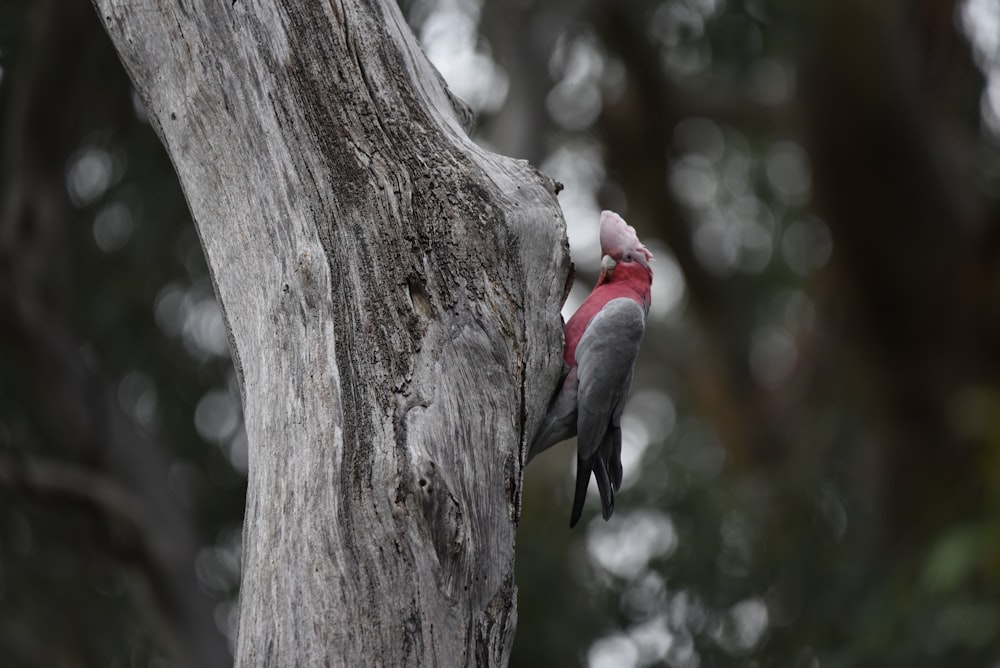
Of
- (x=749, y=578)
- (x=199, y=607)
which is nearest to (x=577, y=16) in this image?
(x=749, y=578)

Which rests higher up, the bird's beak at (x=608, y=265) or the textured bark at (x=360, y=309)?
the textured bark at (x=360, y=309)

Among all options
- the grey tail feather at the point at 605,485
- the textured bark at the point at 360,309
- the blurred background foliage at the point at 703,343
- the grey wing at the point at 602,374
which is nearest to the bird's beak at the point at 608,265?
the grey wing at the point at 602,374

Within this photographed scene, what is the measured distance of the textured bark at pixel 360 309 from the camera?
1.49m

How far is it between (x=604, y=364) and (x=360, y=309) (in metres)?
0.50

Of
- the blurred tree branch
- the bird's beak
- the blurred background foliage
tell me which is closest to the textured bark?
the bird's beak

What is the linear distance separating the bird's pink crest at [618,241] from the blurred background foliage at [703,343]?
7.84ft

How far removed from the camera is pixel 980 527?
176 inches

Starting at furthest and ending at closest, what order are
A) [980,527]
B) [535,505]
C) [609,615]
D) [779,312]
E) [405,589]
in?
[779,312]
[535,505]
[609,615]
[980,527]
[405,589]

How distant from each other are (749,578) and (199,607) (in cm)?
271

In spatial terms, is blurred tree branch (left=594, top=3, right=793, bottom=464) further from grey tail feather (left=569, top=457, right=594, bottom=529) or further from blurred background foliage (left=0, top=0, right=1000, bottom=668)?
grey tail feather (left=569, top=457, right=594, bottom=529)

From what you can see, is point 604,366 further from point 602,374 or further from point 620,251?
point 620,251

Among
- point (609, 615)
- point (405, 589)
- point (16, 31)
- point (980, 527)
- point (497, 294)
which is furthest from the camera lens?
point (609, 615)

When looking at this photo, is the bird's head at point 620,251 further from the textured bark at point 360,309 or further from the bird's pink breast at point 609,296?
the textured bark at point 360,309

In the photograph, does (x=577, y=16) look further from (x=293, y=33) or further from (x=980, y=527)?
(x=293, y=33)
